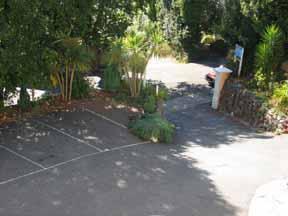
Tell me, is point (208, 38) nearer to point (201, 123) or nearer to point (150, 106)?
point (201, 123)

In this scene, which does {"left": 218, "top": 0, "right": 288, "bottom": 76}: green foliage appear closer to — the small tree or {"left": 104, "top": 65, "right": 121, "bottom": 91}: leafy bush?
{"left": 104, "top": 65, "right": 121, "bottom": 91}: leafy bush

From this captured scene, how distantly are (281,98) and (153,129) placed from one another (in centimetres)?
413

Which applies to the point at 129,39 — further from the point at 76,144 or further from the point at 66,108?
the point at 76,144

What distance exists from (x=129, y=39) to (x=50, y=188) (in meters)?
5.98

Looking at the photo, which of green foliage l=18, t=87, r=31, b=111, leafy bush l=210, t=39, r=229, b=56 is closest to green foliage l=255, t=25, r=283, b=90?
green foliage l=18, t=87, r=31, b=111

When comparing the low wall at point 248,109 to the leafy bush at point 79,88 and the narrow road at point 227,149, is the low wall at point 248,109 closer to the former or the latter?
the narrow road at point 227,149

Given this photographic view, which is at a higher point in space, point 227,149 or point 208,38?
point 208,38

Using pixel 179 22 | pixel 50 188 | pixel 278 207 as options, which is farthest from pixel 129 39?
pixel 179 22

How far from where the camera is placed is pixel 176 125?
12273mm

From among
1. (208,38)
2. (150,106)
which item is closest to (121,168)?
(150,106)

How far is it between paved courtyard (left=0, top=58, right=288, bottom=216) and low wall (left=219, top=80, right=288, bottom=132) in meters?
0.57

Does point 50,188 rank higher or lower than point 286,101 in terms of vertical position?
lower

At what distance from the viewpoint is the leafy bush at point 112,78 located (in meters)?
12.4

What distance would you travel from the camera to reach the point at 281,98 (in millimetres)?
12227
